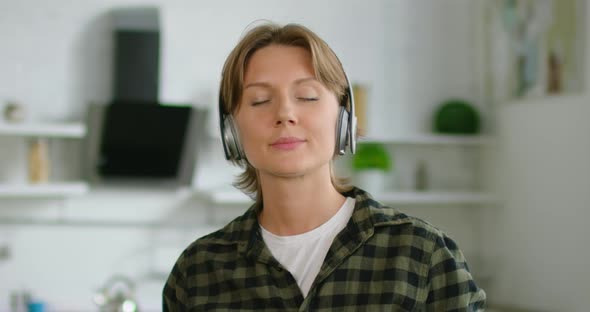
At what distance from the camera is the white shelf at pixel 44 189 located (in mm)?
2904

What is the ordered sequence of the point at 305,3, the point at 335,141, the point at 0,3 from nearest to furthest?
1. the point at 335,141
2. the point at 0,3
3. the point at 305,3

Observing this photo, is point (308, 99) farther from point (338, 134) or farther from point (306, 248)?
point (306, 248)

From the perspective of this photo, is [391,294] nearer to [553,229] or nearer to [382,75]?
[553,229]

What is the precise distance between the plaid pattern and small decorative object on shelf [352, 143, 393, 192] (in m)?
2.21

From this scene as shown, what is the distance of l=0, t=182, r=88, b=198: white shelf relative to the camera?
2.90 metres

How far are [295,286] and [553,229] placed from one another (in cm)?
244

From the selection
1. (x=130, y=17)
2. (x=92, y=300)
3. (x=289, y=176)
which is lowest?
(x=92, y=300)

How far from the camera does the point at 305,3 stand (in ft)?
11.3

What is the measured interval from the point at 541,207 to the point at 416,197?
1.75 ft

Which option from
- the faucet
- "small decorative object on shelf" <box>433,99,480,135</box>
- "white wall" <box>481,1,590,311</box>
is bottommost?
the faucet

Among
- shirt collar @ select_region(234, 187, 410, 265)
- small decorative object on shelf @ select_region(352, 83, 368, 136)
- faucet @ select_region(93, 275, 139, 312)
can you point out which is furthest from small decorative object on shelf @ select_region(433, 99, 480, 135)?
shirt collar @ select_region(234, 187, 410, 265)

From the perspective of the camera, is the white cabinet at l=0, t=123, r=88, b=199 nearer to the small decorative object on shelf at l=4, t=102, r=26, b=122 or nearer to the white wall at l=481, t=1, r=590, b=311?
the small decorative object on shelf at l=4, t=102, r=26, b=122

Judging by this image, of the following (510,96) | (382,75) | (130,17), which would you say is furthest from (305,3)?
(510,96)

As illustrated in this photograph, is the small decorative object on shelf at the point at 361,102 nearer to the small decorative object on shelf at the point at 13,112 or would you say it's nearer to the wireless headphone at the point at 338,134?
the small decorative object on shelf at the point at 13,112
